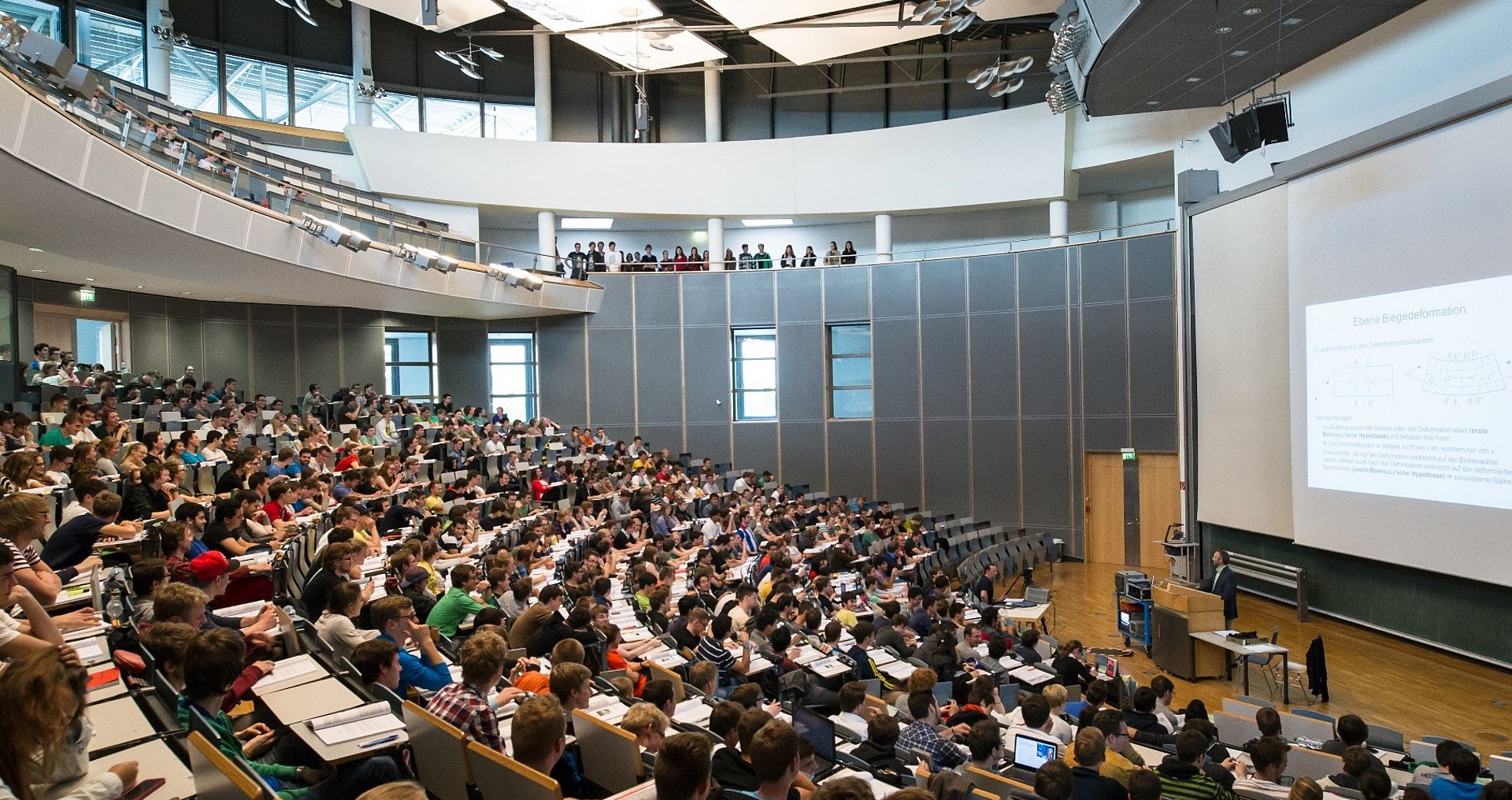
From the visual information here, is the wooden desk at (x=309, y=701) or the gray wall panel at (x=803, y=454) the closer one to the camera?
the wooden desk at (x=309, y=701)

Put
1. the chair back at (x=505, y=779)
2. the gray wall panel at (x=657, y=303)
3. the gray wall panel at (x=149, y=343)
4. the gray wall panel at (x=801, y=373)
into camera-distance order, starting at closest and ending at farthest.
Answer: the chair back at (x=505, y=779) < the gray wall panel at (x=149, y=343) < the gray wall panel at (x=801, y=373) < the gray wall panel at (x=657, y=303)

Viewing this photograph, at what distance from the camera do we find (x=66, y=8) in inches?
687

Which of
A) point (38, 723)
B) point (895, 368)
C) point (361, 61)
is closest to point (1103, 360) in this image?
point (895, 368)

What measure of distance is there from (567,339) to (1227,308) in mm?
12984

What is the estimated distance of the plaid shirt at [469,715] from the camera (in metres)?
3.61

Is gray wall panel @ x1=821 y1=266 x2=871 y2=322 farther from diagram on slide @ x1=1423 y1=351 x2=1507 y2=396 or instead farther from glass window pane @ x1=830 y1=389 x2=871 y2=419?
diagram on slide @ x1=1423 y1=351 x2=1507 y2=396

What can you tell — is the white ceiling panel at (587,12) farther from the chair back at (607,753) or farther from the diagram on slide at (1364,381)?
the chair back at (607,753)

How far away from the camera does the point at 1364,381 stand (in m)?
10.5

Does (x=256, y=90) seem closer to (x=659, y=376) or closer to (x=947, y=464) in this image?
(x=659, y=376)

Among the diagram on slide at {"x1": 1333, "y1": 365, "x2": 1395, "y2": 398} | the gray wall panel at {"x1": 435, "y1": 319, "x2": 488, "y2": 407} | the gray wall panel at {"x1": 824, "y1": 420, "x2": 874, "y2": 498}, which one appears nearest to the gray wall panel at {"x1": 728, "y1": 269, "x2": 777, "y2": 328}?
the gray wall panel at {"x1": 824, "y1": 420, "x2": 874, "y2": 498}

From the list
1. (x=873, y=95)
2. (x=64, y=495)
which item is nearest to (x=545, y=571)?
(x=64, y=495)

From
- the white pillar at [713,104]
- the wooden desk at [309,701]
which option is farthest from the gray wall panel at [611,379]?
the wooden desk at [309,701]

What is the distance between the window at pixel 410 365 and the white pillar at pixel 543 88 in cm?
529

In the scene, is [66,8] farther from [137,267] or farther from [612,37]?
[612,37]
